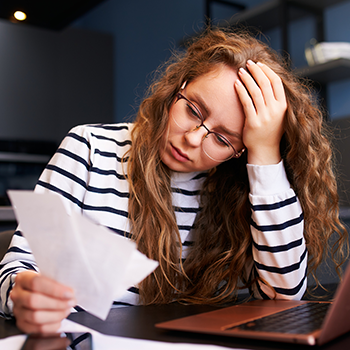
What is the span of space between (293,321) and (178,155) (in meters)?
0.47

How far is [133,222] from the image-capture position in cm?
88

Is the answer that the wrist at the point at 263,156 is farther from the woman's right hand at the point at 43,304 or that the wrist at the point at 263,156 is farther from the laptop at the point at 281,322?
the woman's right hand at the point at 43,304

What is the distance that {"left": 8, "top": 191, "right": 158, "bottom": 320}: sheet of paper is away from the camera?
0.41m

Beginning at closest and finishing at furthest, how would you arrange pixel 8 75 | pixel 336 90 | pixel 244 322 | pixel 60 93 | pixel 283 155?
pixel 244 322, pixel 283 155, pixel 336 90, pixel 8 75, pixel 60 93

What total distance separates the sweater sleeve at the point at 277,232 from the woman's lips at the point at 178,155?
0.15 metres

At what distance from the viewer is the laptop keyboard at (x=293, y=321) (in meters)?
0.48

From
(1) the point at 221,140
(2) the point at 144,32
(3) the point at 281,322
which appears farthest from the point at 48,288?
(2) the point at 144,32

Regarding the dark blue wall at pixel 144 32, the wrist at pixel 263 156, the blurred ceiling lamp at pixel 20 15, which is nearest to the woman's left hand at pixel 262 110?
the wrist at pixel 263 156

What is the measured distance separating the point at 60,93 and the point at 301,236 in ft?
10.6

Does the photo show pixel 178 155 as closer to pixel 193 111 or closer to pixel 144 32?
pixel 193 111

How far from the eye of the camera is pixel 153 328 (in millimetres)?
525

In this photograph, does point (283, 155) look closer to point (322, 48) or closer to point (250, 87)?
point (250, 87)

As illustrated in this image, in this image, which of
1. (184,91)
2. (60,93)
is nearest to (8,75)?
(60,93)

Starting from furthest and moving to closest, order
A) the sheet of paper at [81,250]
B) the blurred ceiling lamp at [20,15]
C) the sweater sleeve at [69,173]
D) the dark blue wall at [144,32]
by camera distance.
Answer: the dark blue wall at [144,32], the blurred ceiling lamp at [20,15], the sweater sleeve at [69,173], the sheet of paper at [81,250]
